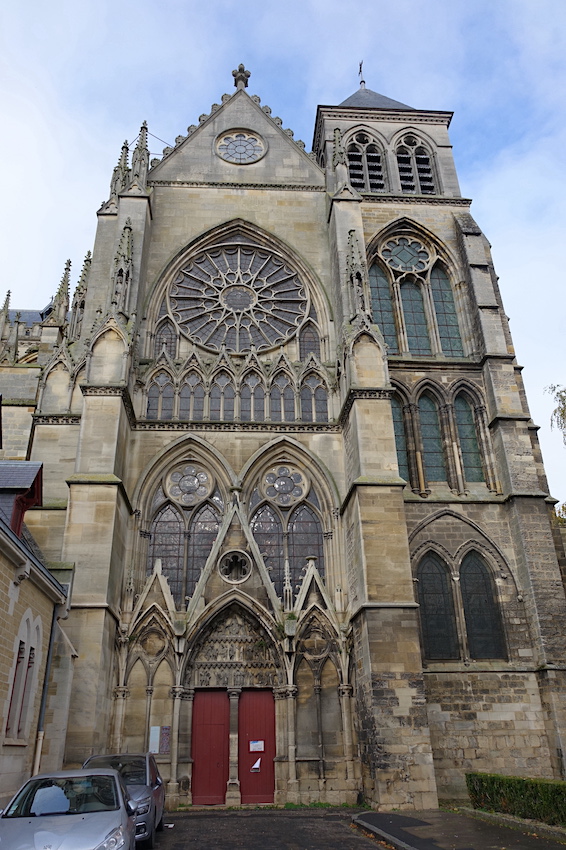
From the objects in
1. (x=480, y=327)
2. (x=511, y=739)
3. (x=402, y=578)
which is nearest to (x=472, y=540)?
(x=402, y=578)

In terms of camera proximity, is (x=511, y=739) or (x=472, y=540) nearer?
(x=511, y=739)

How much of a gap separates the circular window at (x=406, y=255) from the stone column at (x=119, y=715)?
46.1ft

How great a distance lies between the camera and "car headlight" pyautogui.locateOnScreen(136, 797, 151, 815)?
923 cm

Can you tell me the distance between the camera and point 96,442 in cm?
1551

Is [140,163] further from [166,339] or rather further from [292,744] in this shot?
[292,744]

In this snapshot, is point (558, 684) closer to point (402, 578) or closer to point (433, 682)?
point (433, 682)

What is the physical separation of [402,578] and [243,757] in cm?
517

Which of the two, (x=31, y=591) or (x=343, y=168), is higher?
(x=343, y=168)

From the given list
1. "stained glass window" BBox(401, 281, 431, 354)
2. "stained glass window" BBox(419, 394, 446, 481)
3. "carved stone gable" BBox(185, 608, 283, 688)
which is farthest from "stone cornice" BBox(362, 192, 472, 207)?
"carved stone gable" BBox(185, 608, 283, 688)

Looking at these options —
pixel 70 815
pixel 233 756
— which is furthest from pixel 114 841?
pixel 233 756

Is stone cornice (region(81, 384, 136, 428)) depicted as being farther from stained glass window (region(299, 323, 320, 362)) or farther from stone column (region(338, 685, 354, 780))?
stone column (region(338, 685, 354, 780))

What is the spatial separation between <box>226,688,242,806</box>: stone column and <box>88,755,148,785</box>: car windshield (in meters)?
4.25

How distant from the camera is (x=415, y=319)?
2039cm

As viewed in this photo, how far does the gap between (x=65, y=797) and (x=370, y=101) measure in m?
26.8
